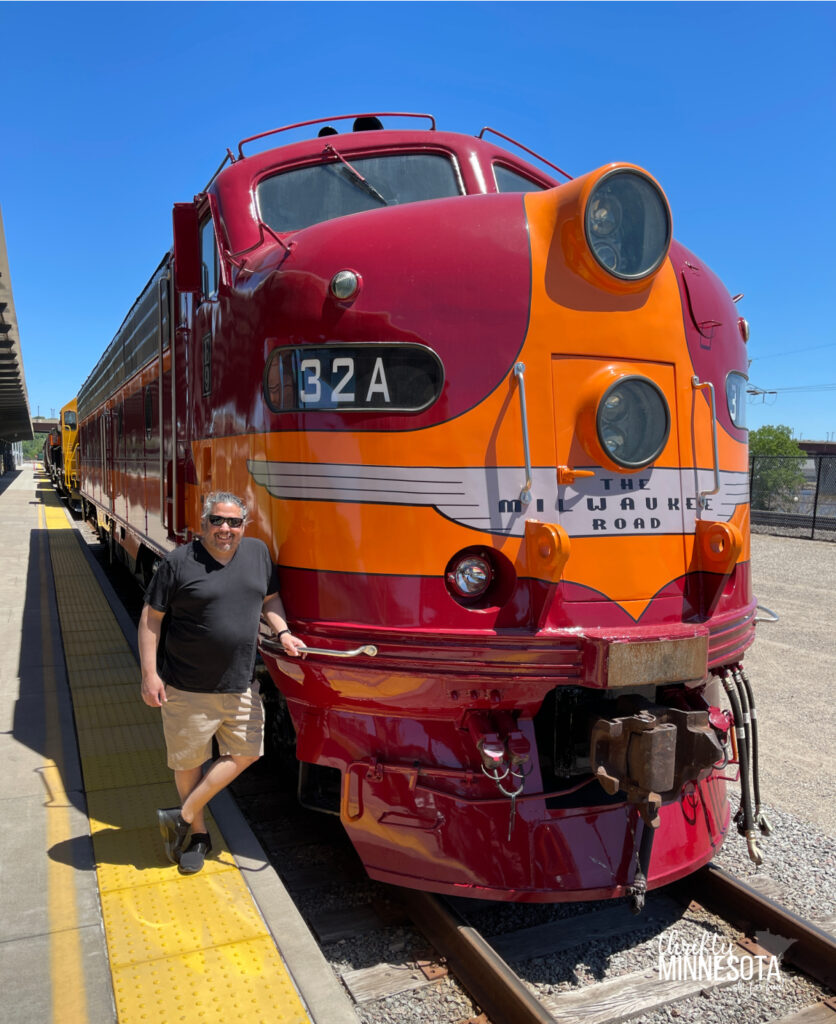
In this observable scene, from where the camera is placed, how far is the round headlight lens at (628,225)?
3.31 metres

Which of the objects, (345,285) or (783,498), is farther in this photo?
(783,498)

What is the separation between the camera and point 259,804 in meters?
4.78

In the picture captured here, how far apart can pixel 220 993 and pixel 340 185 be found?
365cm

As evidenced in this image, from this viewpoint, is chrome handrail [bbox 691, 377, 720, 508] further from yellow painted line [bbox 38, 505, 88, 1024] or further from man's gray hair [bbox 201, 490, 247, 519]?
yellow painted line [bbox 38, 505, 88, 1024]

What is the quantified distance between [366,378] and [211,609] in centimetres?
115

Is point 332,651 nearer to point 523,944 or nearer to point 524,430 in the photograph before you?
point 524,430

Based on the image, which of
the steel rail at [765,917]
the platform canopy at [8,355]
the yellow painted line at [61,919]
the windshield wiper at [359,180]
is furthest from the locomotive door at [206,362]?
the platform canopy at [8,355]

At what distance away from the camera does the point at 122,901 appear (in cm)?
334

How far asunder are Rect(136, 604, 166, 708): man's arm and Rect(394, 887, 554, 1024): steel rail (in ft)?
4.62

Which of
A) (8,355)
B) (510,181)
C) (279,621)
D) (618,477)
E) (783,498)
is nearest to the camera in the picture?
(618,477)

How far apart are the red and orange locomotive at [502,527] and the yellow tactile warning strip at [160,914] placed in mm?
612

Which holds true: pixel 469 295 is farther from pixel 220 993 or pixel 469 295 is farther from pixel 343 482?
pixel 220 993

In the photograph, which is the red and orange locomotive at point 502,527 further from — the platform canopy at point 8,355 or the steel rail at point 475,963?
the platform canopy at point 8,355

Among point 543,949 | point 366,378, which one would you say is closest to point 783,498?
point 543,949
